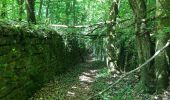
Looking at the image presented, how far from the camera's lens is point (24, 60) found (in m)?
8.70

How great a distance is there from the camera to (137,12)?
784 cm

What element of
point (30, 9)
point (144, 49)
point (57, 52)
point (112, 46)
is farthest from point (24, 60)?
point (112, 46)

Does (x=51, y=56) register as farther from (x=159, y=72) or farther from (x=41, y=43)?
(x=159, y=72)

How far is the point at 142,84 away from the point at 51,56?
5.21 metres

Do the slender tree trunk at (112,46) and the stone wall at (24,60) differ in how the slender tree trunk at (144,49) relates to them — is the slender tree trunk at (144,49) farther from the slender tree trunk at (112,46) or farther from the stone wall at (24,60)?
the slender tree trunk at (112,46)

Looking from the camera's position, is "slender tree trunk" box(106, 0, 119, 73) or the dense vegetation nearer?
the dense vegetation

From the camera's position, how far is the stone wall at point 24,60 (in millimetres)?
7075

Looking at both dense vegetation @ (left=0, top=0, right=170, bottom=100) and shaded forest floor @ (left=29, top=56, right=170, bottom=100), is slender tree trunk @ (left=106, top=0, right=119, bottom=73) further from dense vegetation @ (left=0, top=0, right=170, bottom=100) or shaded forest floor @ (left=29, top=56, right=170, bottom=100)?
shaded forest floor @ (left=29, top=56, right=170, bottom=100)

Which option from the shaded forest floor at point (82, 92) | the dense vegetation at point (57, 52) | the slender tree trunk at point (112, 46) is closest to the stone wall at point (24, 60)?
the dense vegetation at point (57, 52)

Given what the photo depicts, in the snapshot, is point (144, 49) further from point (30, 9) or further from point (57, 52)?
point (57, 52)

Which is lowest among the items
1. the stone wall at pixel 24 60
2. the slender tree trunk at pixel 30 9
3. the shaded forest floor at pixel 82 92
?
the shaded forest floor at pixel 82 92

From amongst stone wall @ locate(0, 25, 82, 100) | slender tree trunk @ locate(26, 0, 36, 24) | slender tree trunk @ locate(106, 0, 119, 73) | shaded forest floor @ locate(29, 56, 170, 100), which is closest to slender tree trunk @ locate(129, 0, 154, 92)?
shaded forest floor @ locate(29, 56, 170, 100)

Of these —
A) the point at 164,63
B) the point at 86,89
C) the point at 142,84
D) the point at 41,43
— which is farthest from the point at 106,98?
the point at 41,43

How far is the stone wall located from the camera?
7.08 m
